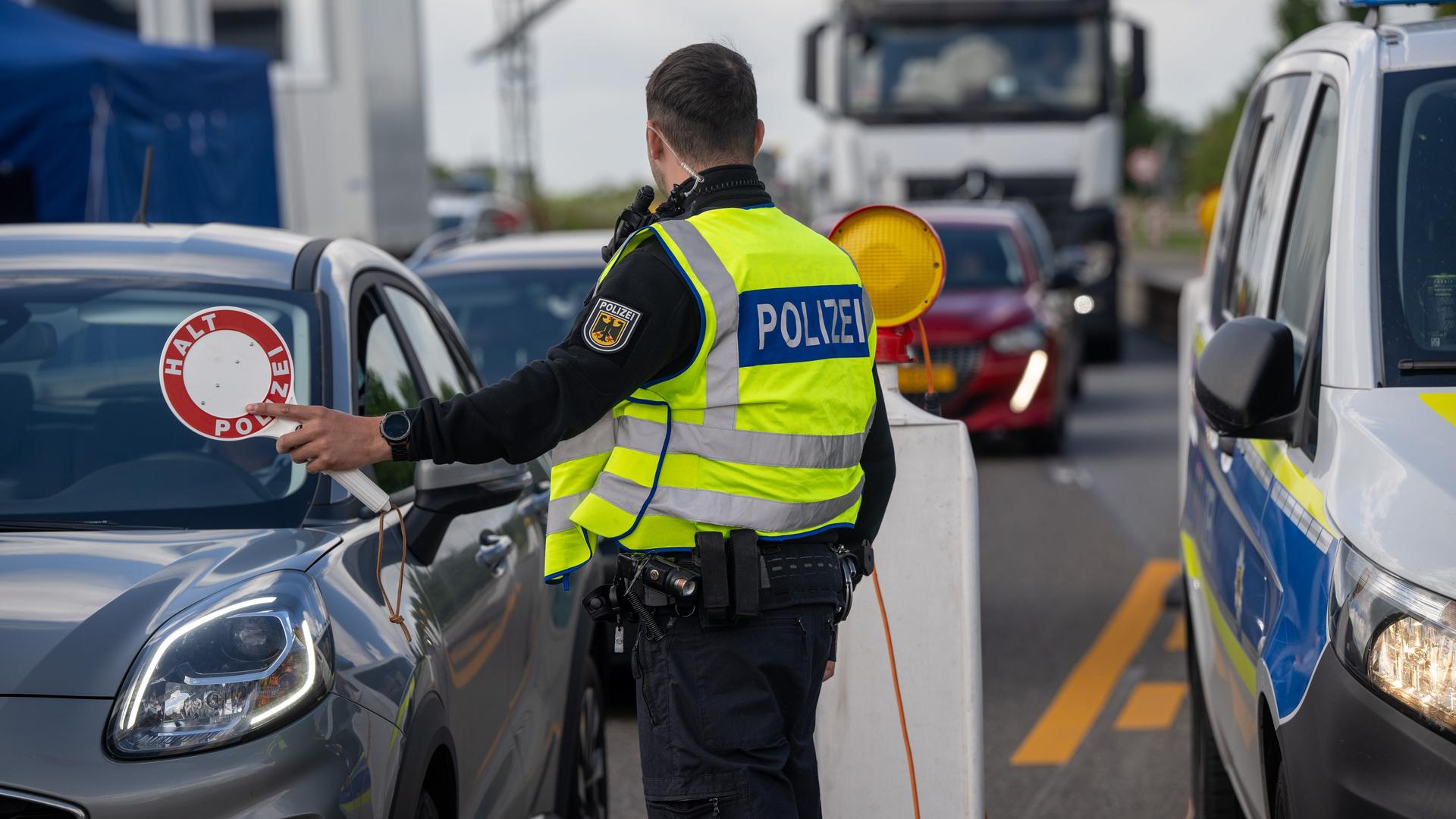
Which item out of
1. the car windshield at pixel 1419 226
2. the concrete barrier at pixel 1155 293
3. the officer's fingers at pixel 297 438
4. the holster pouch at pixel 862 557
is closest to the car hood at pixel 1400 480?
the car windshield at pixel 1419 226

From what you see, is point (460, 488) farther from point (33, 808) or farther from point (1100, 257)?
point (1100, 257)

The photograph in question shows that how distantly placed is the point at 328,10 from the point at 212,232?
11.9 metres

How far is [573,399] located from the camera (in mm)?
2898

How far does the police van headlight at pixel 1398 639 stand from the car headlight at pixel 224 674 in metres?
1.64

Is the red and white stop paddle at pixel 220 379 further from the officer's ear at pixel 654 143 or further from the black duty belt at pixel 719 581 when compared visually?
the officer's ear at pixel 654 143

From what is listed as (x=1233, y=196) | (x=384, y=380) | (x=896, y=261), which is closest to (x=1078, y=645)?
(x=1233, y=196)

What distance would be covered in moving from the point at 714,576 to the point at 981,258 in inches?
440

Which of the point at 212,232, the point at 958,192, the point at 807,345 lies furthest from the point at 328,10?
the point at 807,345

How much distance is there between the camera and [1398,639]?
2.85 m

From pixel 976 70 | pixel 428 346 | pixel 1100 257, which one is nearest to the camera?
pixel 428 346

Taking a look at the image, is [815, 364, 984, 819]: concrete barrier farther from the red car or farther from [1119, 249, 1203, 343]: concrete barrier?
[1119, 249, 1203, 343]: concrete barrier

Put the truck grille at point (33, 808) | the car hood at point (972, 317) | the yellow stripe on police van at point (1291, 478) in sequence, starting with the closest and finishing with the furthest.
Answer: the truck grille at point (33, 808) < the yellow stripe on police van at point (1291, 478) < the car hood at point (972, 317)

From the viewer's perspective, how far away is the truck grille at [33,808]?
103 inches

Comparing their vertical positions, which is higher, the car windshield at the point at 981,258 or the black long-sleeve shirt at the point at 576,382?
the black long-sleeve shirt at the point at 576,382
